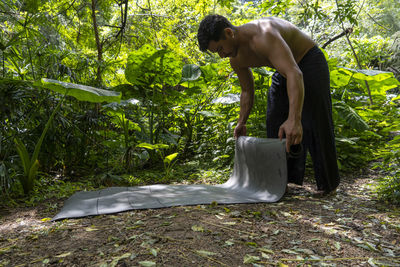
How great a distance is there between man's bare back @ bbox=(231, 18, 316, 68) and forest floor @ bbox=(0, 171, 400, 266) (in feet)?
3.36

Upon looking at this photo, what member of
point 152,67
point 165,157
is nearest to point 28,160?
point 165,157

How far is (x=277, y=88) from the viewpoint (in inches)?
89.4

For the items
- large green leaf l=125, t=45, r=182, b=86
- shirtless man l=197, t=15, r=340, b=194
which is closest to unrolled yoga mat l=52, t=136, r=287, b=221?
shirtless man l=197, t=15, r=340, b=194

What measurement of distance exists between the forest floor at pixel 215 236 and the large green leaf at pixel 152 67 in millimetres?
1943

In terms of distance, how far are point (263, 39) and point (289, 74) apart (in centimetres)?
30

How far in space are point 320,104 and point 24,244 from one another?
1896mm

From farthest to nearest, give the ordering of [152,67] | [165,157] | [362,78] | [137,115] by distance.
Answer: [137,115] → [152,67] → [165,157] → [362,78]

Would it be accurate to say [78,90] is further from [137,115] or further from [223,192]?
[137,115]

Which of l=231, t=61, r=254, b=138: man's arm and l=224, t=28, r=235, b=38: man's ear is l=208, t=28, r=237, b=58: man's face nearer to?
l=224, t=28, r=235, b=38: man's ear

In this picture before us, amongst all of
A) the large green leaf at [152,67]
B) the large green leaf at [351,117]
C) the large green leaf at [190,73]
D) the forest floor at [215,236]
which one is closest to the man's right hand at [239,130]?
the forest floor at [215,236]

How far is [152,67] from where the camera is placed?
344 cm

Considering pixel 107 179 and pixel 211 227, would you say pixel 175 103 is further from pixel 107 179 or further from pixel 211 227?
pixel 211 227

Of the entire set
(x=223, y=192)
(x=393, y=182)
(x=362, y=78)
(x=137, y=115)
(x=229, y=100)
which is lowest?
(x=223, y=192)

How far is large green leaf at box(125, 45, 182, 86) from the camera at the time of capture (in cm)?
338
